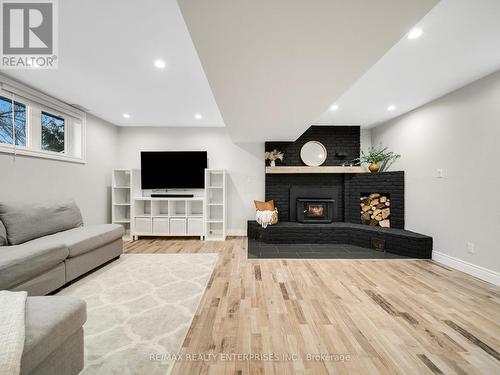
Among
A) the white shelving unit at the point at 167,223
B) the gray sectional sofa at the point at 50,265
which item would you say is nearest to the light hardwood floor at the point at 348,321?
the gray sectional sofa at the point at 50,265

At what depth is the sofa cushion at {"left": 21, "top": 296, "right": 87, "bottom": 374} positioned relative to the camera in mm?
926

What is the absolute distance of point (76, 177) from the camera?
3.65m

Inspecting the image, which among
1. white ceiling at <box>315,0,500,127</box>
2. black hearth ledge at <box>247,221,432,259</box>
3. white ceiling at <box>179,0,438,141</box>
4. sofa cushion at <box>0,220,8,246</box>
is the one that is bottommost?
black hearth ledge at <box>247,221,432,259</box>

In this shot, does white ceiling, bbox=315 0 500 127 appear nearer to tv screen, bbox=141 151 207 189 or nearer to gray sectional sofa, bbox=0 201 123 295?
tv screen, bbox=141 151 207 189

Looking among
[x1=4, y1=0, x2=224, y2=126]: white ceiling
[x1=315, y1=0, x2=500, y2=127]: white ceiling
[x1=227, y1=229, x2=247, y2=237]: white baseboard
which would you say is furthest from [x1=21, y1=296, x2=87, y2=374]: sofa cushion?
[x1=227, y1=229, x2=247, y2=237]: white baseboard

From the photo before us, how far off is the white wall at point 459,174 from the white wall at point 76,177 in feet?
19.2

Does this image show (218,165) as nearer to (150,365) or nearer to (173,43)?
(173,43)

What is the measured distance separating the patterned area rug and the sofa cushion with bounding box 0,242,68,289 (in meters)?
0.42

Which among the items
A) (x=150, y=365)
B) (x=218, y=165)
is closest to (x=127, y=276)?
(x=150, y=365)

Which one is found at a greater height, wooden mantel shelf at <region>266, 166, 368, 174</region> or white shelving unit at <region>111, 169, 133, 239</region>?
wooden mantel shelf at <region>266, 166, 368, 174</region>

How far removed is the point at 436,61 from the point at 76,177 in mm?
5315

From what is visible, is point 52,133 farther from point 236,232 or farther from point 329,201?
point 329,201

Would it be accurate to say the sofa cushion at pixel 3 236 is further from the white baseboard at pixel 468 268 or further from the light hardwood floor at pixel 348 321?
Result: the white baseboard at pixel 468 268

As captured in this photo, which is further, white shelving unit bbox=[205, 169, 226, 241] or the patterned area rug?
white shelving unit bbox=[205, 169, 226, 241]
